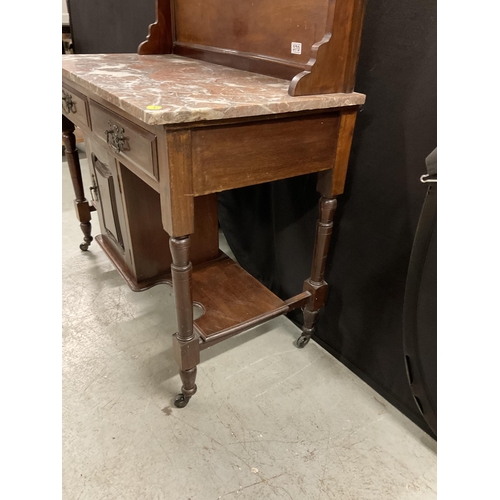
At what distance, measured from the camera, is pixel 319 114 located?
1116 millimetres

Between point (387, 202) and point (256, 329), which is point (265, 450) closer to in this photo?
point (256, 329)

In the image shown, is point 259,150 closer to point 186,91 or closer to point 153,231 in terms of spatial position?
point 186,91

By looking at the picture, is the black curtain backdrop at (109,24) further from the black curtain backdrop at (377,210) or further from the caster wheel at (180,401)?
the caster wheel at (180,401)

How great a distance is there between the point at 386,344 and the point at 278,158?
0.74 metres

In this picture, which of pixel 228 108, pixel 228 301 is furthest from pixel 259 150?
pixel 228 301

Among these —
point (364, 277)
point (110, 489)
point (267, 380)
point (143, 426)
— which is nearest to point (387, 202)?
point (364, 277)

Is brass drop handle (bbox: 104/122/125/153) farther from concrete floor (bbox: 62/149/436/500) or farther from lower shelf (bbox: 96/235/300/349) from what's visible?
concrete floor (bbox: 62/149/436/500)

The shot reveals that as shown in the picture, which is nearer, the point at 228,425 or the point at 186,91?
the point at 186,91

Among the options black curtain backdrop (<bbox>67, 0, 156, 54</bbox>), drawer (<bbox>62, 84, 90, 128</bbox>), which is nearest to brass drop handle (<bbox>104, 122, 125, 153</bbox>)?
drawer (<bbox>62, 84, 90, 128</bbox>)

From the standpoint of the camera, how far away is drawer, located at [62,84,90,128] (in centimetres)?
139

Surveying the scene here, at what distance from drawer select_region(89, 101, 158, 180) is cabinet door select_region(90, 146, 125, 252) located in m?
0.25

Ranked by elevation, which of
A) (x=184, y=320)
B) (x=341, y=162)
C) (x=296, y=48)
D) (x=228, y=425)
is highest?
(x=296, y=48)

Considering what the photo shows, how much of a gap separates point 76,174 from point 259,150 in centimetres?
131

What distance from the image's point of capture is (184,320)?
1.25 metres
